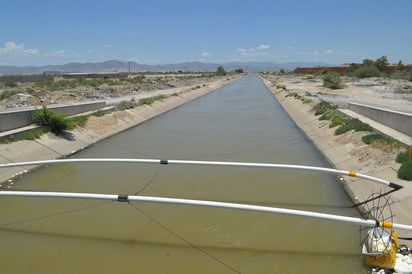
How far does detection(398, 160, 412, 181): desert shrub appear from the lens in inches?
391

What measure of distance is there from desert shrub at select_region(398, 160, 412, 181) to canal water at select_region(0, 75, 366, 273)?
1.66m

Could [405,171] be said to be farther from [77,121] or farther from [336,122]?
[77,121]

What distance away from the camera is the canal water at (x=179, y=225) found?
23.6 feet

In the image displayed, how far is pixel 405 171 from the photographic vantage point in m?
10.1

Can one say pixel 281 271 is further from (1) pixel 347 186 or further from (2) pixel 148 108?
(2) pixel 148 108

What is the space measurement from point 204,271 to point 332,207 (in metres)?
4.82

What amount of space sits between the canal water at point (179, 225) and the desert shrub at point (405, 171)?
1.66 metres

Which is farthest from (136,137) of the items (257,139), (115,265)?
(115,265)

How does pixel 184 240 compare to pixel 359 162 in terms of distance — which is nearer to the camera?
pixel 184 240

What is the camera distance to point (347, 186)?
11.7 metres

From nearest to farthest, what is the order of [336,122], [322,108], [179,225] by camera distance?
[179,225] < [336,122] < [322,108]

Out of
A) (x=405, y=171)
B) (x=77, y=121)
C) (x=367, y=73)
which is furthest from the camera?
(x=367, y=73)

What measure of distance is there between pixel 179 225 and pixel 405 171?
639 centimetres

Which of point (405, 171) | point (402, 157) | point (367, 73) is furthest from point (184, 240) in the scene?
point (367, 73)
